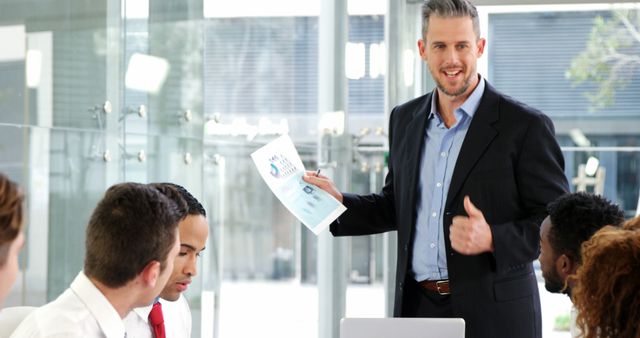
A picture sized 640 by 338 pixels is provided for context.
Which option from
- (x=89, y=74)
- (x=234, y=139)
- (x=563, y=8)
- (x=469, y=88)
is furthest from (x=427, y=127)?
(x=563, y=8)

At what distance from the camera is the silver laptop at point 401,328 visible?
2.82 m

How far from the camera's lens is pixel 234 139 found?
18.7 feet

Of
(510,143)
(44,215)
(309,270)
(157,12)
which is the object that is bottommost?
(309,270)

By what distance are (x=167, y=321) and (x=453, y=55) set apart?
4.17ft

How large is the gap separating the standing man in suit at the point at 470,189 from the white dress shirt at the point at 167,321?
77 centimetres

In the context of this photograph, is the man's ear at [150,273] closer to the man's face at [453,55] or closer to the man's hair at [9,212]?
the man's hair at [9,212]

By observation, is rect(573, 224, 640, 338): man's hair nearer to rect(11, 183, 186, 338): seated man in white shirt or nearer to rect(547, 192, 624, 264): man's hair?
rect(11, 183, 186, 338): seated man in white shirt

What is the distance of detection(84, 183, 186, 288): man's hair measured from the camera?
2330mm

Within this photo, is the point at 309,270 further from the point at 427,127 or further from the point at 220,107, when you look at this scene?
the point at 427,127

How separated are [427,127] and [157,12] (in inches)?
68.8

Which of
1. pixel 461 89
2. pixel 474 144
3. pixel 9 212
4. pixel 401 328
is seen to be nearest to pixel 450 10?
pixel 461 89

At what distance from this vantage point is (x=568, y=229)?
301 cm

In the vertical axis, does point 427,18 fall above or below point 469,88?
above

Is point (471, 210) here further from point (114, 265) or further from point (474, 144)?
point (114, 265)
